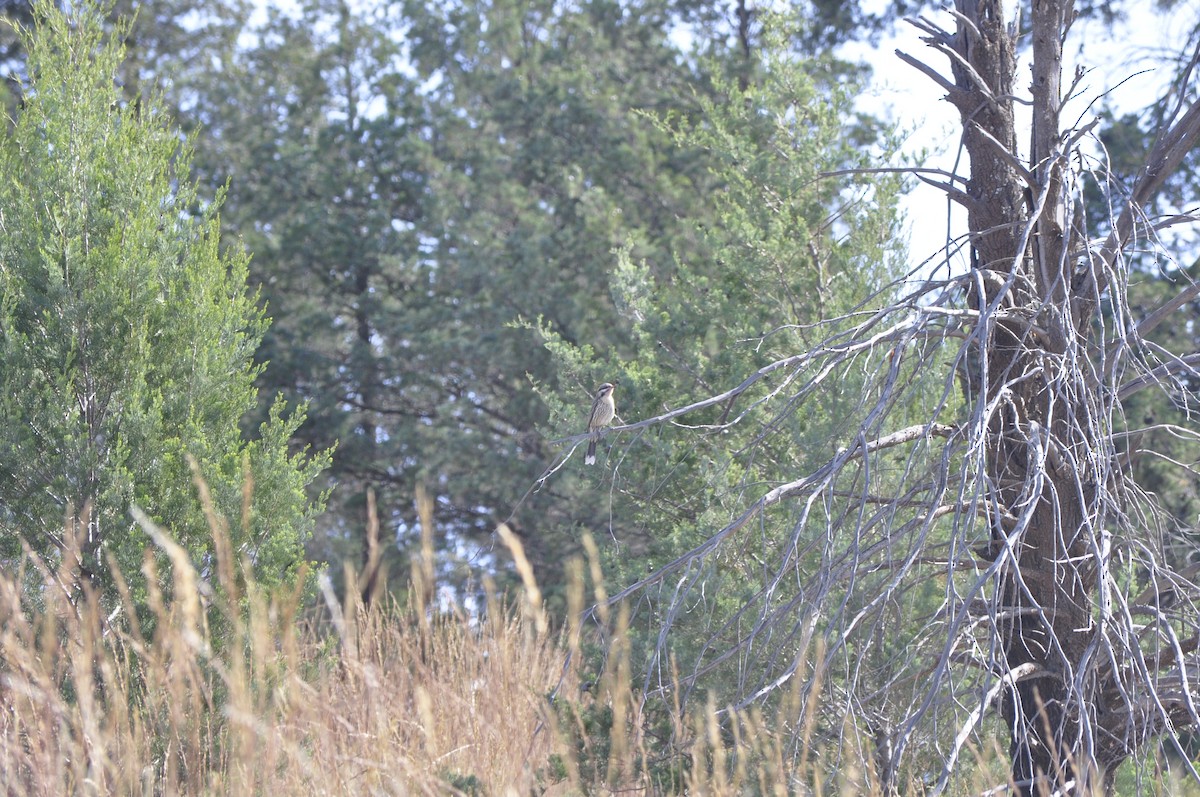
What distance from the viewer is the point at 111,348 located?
670 cm

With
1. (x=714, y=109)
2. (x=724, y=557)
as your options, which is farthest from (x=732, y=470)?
(x=714, y=109)

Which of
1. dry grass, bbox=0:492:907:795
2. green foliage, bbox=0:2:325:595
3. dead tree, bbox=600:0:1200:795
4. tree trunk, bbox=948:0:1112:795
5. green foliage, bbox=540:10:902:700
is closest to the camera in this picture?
dry grass, bbox=0:492:907:795

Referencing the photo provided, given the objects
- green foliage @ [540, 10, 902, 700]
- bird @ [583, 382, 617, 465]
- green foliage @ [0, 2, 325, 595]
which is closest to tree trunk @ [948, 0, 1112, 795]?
green foliage @ [540, 10, 902, 700]

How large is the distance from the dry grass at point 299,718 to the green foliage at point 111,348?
35 centimetres

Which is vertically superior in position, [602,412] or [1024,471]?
[602,412]

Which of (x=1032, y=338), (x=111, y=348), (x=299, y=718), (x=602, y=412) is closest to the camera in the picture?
(x=299, y=718)

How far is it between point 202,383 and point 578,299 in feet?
25.8

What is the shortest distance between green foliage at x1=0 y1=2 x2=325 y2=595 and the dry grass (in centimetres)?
35

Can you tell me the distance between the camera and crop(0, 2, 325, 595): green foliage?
6504mm

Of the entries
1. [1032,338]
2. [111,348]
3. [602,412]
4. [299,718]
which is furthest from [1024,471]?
[111,348]

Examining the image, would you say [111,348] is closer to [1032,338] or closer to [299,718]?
[299,718]

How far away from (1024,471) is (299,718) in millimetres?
2642

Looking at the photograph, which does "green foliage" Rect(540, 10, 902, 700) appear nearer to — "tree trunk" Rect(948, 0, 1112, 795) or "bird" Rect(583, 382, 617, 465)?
"bird" Rect(583, 382, 617, 465)

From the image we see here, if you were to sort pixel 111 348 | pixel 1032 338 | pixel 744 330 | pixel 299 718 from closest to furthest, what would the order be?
pixel 299 718, pixel 1032 338, pixel 111 348, pixel 744 330
